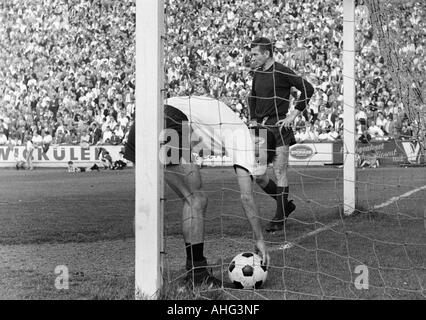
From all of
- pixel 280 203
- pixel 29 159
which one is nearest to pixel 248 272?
pixel 280 203

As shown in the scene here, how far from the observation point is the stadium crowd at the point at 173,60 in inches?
467

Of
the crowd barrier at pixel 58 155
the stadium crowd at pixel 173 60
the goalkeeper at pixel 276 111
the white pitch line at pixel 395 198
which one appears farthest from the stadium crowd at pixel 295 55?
the crowd barrier at pixel 58 155

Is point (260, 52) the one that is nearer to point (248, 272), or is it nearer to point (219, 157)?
point (248, 272)

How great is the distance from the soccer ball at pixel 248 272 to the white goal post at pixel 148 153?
57 cm

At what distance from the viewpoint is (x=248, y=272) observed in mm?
3553

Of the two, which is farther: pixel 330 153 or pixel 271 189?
pixel 330 153

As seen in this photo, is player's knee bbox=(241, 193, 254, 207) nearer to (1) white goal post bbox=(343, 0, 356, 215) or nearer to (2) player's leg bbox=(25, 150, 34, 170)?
(1) white goal post bbox=(343, 0, 356, 215)

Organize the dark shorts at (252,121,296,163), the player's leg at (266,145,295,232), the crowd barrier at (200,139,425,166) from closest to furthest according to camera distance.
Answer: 1. the player's leg at (266,145,295,232)
2. the dark shorts at (252,121,296,163)
3. the crowd barrier at (200,139,425,166)

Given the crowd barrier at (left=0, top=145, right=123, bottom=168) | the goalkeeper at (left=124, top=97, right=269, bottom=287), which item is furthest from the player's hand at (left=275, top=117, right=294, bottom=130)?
the crowd barrier at (left=0, top=145, right=123, bottom=168)

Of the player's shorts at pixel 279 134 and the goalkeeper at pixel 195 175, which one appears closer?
the goalkeeper at pixel 195 175

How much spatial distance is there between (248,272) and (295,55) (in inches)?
447

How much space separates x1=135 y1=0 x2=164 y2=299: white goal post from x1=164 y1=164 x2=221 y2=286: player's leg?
522 mm

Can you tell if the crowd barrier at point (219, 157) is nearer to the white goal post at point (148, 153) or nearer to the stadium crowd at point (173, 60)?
the stadium crowd at point (173, 60)

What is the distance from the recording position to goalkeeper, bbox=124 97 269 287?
372 cm
